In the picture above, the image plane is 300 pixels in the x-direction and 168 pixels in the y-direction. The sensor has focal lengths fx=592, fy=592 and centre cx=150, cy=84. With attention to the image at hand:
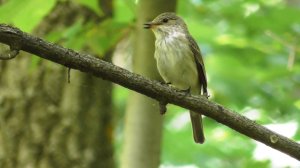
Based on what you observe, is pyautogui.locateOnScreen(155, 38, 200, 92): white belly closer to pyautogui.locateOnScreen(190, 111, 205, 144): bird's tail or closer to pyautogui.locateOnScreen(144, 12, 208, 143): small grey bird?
pyautogui.locateOnScreen(144, 12, 208, 143): small grey bird

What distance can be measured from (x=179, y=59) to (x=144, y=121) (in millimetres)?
895

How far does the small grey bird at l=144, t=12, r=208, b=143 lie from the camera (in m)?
3.88

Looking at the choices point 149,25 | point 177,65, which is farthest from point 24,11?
point 177,65

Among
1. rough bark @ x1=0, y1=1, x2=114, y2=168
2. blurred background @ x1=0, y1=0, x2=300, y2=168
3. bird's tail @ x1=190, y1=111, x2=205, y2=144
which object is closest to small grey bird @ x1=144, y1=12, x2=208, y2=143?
bird's tail @ x1=190, y1=111, x2=205, y2=144

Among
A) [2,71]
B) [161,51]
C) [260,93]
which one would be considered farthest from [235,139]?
[2,71]

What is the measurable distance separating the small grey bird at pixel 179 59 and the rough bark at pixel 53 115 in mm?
818

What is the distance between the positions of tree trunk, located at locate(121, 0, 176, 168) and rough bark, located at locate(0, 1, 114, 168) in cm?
131

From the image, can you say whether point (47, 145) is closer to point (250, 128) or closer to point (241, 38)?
point (241, 38)

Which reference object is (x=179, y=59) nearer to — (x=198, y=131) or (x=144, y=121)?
(x=198, y=131)

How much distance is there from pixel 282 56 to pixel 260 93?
1.24 feet

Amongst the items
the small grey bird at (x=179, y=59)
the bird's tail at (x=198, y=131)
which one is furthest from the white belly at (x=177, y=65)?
the bird's tail at (x=198, y=131)

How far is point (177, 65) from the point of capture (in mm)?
3922

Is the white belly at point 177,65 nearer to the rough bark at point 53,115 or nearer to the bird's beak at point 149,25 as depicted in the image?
the bird's beak at point 149,25

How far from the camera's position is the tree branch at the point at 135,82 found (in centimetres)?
236
